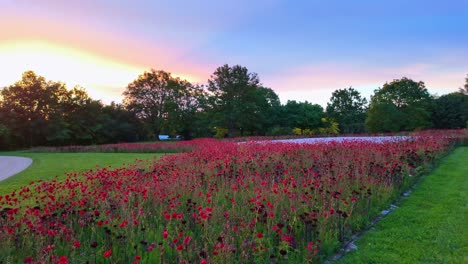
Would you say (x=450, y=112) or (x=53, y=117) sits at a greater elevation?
(x=53, y=117)

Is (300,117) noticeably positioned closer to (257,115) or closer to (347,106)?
(257,115)

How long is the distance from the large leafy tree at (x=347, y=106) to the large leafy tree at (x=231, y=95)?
22073 mm

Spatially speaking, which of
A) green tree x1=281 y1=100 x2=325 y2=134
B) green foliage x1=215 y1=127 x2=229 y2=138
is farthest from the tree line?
green tree x1=281 y1=100 x2=325 y2=134

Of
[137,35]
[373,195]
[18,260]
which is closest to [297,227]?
[373,195]

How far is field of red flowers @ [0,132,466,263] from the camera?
3111mm

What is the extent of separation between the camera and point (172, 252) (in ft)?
10.7

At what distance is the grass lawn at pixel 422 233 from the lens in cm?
354

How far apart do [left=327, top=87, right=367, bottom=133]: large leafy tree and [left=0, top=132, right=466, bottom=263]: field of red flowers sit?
4819cm

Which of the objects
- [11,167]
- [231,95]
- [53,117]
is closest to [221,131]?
[231,95]

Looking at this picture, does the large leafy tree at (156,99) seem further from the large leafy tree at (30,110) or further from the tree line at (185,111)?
the large leafy tree at (30,110)

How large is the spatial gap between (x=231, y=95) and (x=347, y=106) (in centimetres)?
3008

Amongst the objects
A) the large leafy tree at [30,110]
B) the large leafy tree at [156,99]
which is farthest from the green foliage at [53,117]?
the large leafy tree at [156,99]

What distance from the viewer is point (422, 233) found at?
428cm

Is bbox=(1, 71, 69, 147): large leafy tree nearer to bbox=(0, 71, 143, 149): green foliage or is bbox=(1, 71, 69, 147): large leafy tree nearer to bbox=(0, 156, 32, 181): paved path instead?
bbox=(0, 71, 143, 149): green foliage
